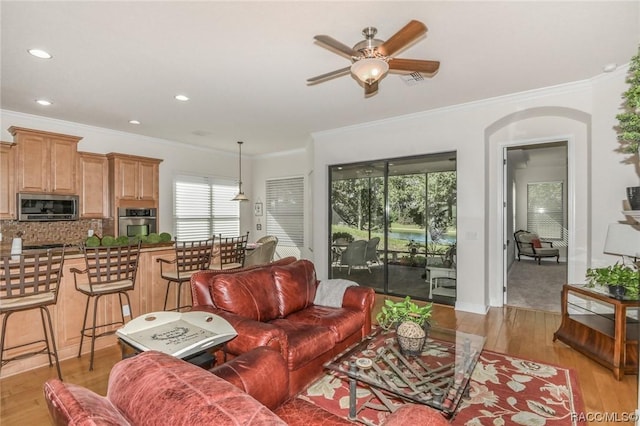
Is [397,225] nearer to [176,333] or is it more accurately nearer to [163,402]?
[176,333]

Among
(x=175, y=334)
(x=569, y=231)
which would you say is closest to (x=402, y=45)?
(x=175, y=334)

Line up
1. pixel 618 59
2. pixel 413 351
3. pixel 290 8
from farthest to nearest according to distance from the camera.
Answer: pixel 618 59 < pixel 290 8 < pixel 413 351

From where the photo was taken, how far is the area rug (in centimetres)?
218

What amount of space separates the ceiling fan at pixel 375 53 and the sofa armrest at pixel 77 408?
2196 millimetres

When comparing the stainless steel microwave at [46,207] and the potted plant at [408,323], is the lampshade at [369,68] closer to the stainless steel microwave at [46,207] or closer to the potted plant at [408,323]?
the potted plant at [408,323]

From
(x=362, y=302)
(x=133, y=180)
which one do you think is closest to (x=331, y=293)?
(x=362, y=302)

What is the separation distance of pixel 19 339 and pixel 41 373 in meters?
0.36

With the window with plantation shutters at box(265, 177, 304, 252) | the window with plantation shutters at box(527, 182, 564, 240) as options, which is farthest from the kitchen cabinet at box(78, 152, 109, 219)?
the window with plantation shutters at box(527, 182, 564, 240)

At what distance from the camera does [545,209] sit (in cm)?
863

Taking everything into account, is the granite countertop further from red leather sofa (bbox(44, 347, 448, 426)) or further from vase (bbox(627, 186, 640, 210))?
vase (bbox(627, 186, 640, 210))

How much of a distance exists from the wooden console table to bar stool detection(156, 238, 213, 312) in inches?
156

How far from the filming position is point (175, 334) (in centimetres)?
172

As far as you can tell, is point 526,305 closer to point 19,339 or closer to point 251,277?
point 251,277

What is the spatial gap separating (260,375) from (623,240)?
365 centimetres
